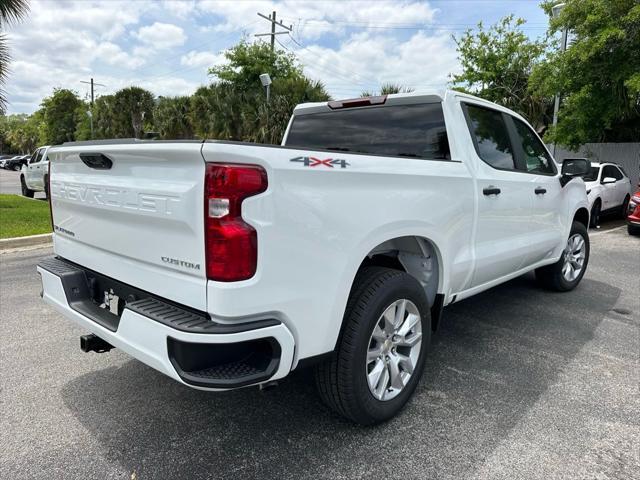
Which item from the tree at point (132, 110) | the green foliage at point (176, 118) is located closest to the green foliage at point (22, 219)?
the green foliage at point (176, 118)

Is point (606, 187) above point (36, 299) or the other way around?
above

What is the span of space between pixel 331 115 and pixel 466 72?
16911mm

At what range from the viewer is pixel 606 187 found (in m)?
11.5

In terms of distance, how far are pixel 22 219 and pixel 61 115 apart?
5541 cm

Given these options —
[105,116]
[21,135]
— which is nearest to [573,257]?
[105,116]

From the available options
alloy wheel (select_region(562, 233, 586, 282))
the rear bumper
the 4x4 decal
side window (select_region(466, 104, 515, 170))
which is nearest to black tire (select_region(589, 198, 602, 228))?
alloy wheel (select_region(562, 233, 586, 282))

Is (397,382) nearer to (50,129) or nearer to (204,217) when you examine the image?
(204,217)

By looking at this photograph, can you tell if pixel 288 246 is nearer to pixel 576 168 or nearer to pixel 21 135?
Answer: pixel 576 168

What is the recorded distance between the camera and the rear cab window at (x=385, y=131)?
127 inches

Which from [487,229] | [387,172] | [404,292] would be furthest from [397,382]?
[487,229]

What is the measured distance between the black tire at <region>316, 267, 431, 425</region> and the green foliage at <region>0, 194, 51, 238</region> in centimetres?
731

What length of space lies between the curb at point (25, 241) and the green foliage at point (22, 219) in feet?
0.89

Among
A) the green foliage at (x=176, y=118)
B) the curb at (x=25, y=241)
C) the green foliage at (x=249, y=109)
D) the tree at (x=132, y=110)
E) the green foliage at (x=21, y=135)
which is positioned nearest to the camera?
the curb at (x=25, y=241)

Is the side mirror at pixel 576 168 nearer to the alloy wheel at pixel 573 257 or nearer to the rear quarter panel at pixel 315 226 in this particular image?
the alloy wheel at pixel 573 257
